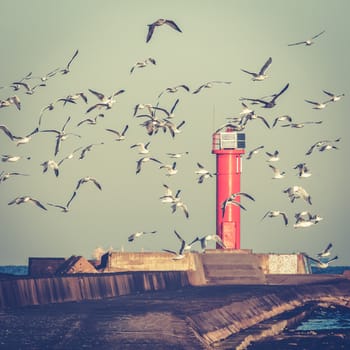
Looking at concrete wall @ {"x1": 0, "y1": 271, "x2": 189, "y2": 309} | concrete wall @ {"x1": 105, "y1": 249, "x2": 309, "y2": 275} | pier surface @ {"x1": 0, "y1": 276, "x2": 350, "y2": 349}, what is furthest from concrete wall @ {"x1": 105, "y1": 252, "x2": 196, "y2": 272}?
pier surface @ {"x1": 0, "y1": 276, "x2": 350, "y2": 349}

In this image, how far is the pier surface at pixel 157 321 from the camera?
33.5 meters

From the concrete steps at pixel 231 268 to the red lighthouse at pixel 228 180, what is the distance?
399 inches

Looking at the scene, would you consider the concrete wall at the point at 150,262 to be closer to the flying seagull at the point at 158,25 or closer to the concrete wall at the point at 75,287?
the concrete wall at the point at 75,287

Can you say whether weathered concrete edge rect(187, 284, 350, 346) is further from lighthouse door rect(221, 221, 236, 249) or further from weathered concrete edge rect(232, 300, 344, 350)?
lighthouse door rect(221, 221, 236, 249)

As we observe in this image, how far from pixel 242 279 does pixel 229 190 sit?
1464 centimetres

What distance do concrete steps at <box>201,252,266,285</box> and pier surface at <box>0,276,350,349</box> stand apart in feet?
40.5

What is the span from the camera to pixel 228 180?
9025 cm

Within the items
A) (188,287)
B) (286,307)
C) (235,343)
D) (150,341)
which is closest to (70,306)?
(235,343)

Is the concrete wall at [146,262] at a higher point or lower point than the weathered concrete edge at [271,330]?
higher

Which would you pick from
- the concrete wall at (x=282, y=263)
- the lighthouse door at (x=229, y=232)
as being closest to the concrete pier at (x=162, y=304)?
the concrete wall at (x=282, y=263)

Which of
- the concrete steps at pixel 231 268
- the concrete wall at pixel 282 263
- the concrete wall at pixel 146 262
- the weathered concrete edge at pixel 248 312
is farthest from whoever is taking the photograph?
the concrete wall at pixel 282 263

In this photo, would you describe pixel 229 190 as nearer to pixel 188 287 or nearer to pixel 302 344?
pixel 188 287

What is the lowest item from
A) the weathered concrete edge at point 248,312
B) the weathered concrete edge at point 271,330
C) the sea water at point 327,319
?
the sea water at point 327,319

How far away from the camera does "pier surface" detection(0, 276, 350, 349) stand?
33.5 m
